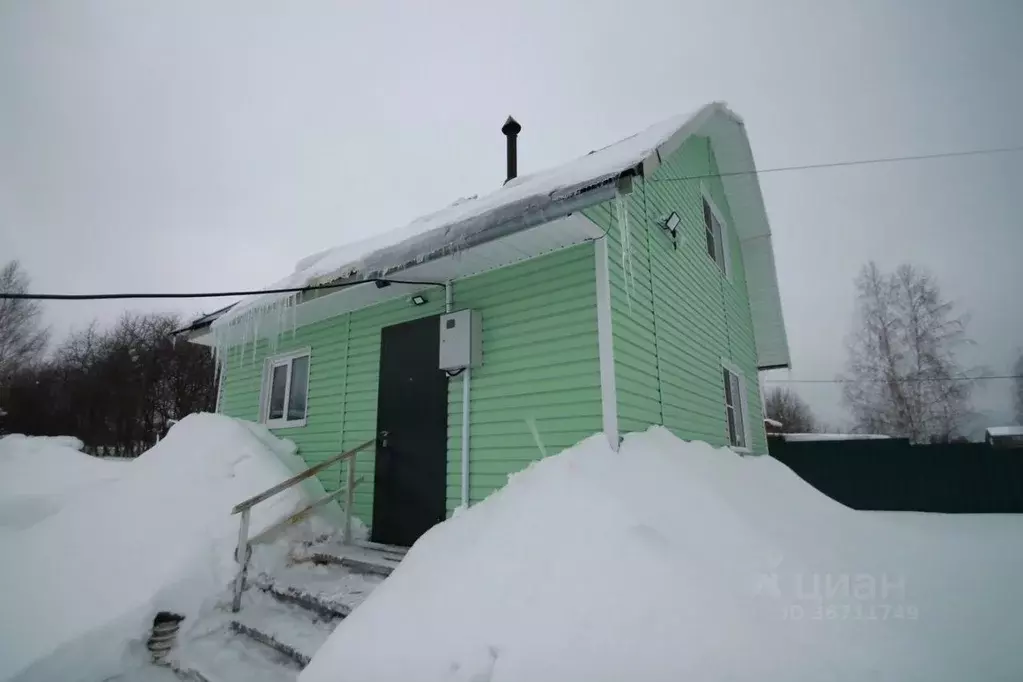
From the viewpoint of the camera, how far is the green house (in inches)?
164

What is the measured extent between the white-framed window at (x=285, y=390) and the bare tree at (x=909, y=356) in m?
21.6

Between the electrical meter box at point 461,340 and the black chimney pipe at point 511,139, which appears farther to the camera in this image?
the black chimney pipe at point 511,139

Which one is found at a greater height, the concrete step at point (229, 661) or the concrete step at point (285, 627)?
the concrete step at point (285, 627)

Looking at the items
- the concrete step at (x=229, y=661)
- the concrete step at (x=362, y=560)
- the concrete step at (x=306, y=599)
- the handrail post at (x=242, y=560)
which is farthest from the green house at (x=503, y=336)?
the concrete step at (x=229, y=661)

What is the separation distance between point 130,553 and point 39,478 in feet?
17.1

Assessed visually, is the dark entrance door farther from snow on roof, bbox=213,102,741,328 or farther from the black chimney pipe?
the black chimney pipe

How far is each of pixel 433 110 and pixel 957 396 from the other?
35.9 metres

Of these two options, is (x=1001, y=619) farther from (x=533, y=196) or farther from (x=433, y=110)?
(x=433, y=110)

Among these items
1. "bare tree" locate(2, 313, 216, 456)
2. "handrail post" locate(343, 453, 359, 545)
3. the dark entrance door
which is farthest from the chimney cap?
"bare tree" locate(2, 313, 216, 456)

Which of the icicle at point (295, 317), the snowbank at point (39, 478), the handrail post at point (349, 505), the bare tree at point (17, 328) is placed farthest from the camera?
the bare tree at point (17, 328)

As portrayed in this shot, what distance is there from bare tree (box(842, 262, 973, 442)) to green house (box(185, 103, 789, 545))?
16.1 meters

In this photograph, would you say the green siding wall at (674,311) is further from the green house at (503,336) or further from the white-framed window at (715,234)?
the white-framed window at (715,234)

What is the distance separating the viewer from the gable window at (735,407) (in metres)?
7.82

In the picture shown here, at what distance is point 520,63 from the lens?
30609 mm
